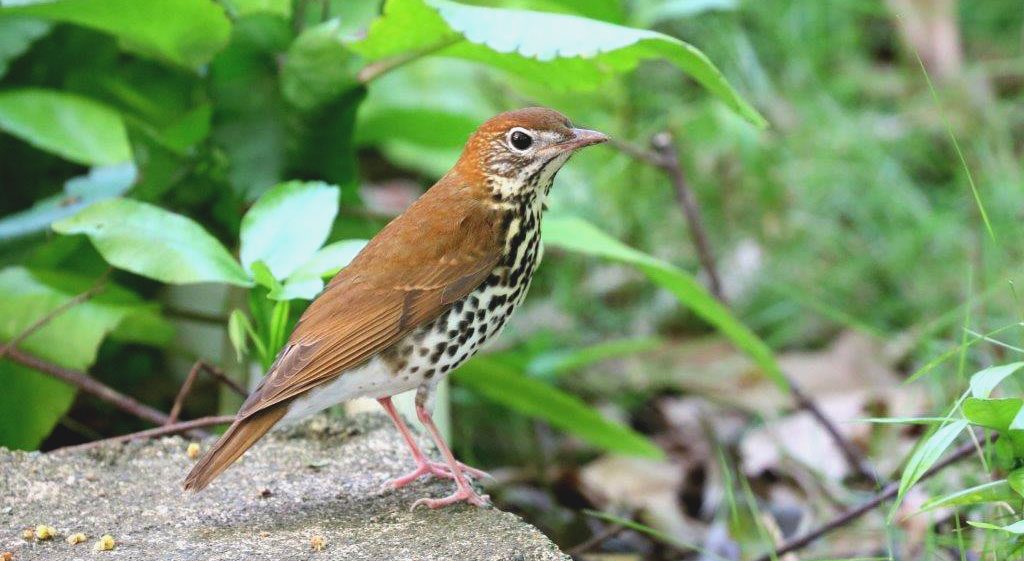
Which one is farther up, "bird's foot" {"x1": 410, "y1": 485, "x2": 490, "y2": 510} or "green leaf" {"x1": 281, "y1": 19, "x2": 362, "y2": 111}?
"green leaf" {"x1": 281, "y1": 19, "x2": 362, "y2": 111}

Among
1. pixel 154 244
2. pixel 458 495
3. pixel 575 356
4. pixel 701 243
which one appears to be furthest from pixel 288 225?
pixel 701 243

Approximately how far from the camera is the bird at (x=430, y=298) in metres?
3.16

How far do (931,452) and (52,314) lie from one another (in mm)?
2515

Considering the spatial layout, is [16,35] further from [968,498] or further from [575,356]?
[968,498]

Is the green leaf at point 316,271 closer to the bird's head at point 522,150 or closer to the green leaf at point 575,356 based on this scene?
the bird's head at point 522,150

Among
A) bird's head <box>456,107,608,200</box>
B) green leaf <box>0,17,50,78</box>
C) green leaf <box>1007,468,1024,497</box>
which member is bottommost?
green leaf <box>1007,468,1024,497</box>

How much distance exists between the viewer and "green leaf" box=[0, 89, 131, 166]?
176 inches

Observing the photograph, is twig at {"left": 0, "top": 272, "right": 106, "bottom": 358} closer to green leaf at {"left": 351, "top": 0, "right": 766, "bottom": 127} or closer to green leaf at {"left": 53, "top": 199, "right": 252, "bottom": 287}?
green leaf at {"left": 53, "top": 199, "right": 252, "bottom": 287}

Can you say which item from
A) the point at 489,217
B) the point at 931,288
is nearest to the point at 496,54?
the point at 489,217

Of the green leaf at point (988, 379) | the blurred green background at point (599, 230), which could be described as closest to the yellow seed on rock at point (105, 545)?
the blurred green background at point (599, 230)

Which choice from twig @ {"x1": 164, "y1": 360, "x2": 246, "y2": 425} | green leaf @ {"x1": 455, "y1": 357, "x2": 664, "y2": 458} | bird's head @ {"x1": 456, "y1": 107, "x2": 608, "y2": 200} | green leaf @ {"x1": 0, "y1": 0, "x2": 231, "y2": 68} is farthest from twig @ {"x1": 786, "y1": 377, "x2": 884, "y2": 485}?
green leaf @ {"x1": 0, "y1": 0, "x2": 231, "y2": 68}

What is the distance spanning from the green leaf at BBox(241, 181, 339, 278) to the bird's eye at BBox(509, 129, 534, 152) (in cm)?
52

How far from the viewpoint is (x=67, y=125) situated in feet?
15.0

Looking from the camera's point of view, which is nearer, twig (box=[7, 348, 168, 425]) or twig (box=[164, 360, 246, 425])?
twig (box=[164, 360, 246, 425])
